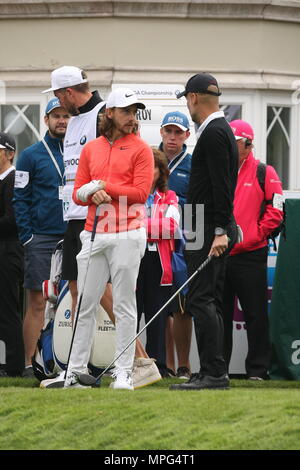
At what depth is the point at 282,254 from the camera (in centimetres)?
1193

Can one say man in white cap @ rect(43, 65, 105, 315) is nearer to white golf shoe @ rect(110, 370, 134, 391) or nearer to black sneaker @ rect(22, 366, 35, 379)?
white golf shoe @ rect(110, 370, 134, 391)

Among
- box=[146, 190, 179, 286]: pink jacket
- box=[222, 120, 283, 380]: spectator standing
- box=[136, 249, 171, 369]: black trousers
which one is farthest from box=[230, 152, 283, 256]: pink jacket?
box=[136, 249, 171, 369]: black trousers

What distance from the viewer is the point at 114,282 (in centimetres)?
978

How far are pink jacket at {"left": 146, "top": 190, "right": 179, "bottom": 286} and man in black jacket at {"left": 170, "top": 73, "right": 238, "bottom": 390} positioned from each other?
190 centimetres

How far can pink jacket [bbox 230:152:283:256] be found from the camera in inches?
461

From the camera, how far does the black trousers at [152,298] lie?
1169cm

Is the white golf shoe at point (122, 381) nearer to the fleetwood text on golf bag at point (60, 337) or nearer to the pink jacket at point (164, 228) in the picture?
the fleetwood text on golf bag at point (60, 337)

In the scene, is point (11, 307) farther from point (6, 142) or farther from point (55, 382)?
point (55, 382)

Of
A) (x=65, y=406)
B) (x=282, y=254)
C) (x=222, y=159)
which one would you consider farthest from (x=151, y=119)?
(x=65, y=406)

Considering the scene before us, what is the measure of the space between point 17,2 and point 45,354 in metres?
8.18

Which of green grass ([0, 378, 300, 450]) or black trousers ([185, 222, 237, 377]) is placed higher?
black trousers ([185, 222, 237, 377])

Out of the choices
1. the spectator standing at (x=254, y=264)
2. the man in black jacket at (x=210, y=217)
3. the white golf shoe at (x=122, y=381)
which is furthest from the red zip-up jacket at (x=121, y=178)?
the spectator standing at (x=254, y=264)

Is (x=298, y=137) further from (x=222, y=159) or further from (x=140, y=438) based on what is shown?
(x=140, y=438)

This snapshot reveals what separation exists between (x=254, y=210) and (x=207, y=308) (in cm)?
236
